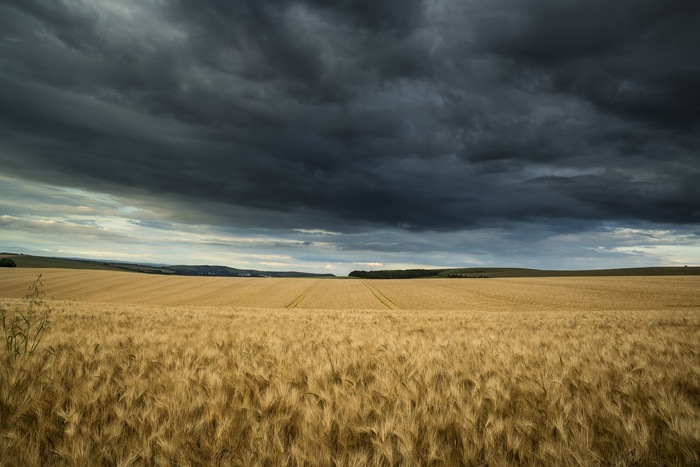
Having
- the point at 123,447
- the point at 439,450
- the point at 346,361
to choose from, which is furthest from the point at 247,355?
the point at 439,450

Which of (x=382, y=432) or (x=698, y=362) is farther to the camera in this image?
(x=698, y=362)

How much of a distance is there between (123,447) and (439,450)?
2157 mm

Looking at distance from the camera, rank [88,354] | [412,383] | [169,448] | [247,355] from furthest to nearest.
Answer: [247,355]
[88,354]
[412,383]
[169,448]

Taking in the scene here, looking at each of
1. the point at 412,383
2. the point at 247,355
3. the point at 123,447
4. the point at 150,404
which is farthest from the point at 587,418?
the point at 247,355

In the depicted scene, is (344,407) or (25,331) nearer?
(344,407)

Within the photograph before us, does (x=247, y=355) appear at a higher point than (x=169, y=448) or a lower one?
lower

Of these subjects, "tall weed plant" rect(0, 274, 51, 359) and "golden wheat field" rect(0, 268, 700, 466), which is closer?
"golden wheat field" rect(0, 268, 700, 466)

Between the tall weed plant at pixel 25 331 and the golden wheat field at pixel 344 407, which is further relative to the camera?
the tall weed plant at pixel 25 331

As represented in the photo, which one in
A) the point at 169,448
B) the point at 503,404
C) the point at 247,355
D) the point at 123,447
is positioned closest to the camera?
the point at 169,448

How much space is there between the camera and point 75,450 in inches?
71.7

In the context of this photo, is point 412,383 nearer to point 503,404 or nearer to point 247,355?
point 503,404

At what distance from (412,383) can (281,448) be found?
5.38 ft

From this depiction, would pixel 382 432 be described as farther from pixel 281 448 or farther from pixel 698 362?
pixel 698 362

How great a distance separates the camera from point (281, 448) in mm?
1871
